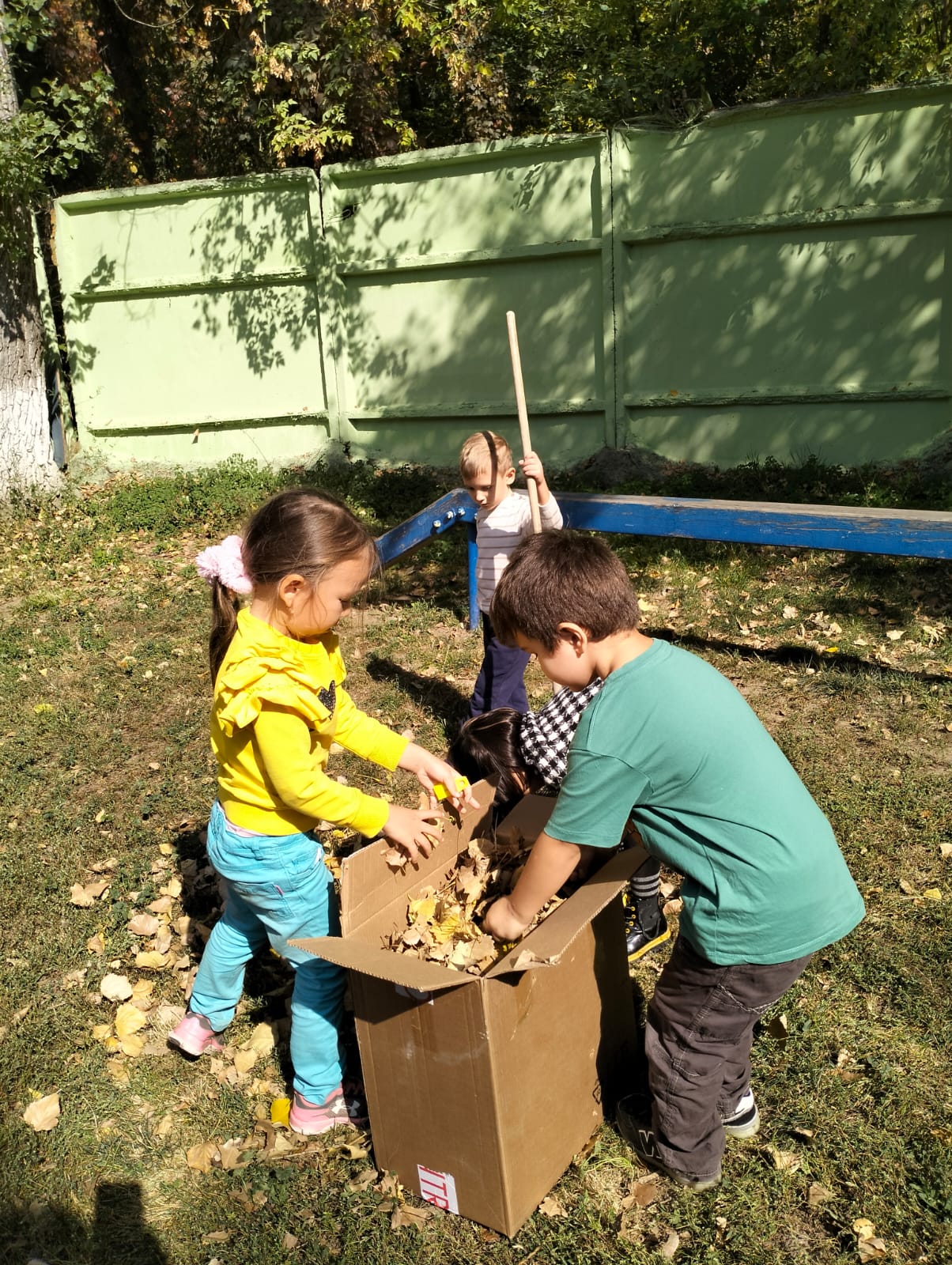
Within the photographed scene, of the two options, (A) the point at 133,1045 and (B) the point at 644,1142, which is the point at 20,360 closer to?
(A) the point at 133,1045

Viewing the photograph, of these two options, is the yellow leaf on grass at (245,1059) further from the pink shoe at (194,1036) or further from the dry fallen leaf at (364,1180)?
the dry fallen leaf at (364,1180)

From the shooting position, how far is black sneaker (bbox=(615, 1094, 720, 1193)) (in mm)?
2594

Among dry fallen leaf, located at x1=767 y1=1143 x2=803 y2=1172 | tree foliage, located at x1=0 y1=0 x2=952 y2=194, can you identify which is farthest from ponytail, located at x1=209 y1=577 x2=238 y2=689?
tree foliage, located at x1=0 y1=0 x2=952 y2=194

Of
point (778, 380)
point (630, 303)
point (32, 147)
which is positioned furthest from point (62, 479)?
point (778, 380)

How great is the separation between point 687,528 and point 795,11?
10.8 meters

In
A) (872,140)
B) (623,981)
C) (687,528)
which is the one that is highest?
(872,140)

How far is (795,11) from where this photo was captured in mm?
12977

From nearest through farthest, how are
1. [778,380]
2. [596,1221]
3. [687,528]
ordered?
1. [596,1221]
2. [687,528]
3. [778,380]

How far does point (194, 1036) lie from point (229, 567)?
1.49m

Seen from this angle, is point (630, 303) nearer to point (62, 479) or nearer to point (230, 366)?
point (230, 366)

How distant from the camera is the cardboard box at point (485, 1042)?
2250mm

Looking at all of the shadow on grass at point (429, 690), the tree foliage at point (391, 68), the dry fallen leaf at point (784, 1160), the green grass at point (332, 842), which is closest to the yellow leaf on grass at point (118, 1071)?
the green grass at point (332, 842)

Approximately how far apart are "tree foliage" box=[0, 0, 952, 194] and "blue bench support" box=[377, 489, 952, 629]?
5923 mm

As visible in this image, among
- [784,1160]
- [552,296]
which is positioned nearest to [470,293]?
[552,296]
